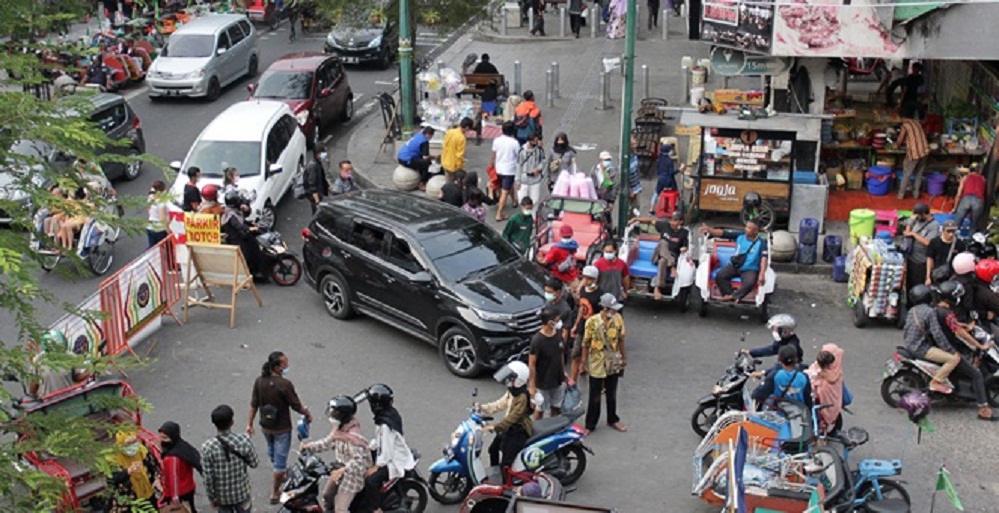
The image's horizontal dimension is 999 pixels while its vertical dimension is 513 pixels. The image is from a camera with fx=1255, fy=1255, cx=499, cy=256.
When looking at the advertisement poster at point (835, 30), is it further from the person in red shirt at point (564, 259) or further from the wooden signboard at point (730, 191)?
the person in red shirt at point (564, 259)

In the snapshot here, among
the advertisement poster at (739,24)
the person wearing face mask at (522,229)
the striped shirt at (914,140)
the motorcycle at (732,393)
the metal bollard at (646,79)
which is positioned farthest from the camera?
the metal bollard at (646,79)

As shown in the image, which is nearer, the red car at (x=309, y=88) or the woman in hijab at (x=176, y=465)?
the woman in hijab at (x=176, y=465)

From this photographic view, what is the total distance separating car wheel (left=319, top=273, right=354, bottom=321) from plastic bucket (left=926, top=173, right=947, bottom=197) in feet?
32.7

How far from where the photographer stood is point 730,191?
19.5 metres

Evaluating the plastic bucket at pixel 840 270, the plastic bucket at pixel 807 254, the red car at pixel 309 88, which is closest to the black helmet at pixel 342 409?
the plastic bucket at pixel 840 270

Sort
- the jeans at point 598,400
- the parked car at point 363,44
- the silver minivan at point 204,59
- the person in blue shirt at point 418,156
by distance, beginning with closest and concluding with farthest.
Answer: the jeans at point 598,400, the person in blue shirt at point 418,156, the silver minivan at point 204,59, the parked car at point 363,44

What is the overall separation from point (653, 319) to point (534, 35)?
57.8ft

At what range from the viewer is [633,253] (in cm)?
1714

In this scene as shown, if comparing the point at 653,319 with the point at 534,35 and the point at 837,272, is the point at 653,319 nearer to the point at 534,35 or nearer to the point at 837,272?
the point at 837,272

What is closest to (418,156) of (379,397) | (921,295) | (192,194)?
(192,194)

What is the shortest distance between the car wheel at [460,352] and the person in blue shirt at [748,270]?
3599mm

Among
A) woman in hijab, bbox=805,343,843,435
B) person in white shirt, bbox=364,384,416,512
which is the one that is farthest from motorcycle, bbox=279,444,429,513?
woman in hijab, bbox=805,343,843,435

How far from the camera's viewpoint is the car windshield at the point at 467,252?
15.6 meters

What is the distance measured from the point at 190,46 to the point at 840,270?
16.5 meters
